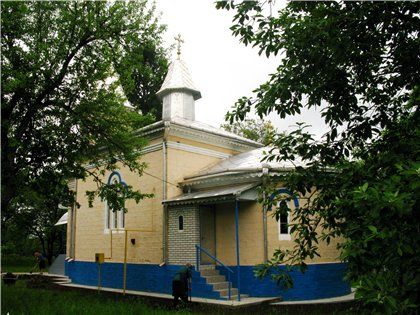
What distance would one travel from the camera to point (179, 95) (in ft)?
60.7

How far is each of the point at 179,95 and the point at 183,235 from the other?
7.10 m

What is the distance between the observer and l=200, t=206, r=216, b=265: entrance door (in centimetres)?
1383

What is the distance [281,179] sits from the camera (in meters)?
5.58

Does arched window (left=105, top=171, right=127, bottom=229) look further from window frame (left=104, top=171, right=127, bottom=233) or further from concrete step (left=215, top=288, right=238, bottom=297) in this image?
concrete step (left=215, top=288, right=238, bottom=297)

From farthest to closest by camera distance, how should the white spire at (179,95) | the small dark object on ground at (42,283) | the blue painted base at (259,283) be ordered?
1. the white spire at (179,95)
2. the small dark object on ground at (42,283)
3. the blue painted base at (259,283)

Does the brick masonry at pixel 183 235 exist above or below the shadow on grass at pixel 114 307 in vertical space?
above

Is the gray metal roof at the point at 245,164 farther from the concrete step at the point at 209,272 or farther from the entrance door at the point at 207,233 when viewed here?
the concrete step at the point at 209,272

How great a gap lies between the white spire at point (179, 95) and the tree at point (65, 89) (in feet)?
19.9

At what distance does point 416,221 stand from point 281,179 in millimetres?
2540

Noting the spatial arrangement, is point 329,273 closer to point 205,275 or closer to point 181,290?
point 205,275

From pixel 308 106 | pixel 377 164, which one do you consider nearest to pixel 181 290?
pixel 308 106

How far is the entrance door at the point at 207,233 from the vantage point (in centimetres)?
1383

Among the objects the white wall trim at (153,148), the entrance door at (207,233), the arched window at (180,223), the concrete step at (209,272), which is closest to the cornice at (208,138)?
the white wall trim at (153,148)

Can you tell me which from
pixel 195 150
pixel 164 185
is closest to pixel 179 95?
pixel 195 150
